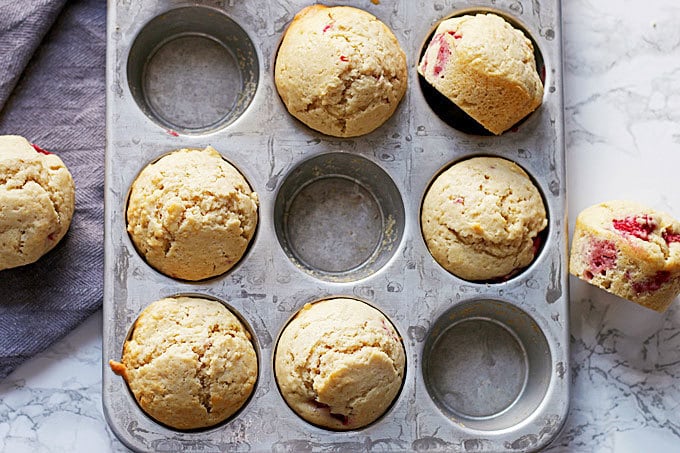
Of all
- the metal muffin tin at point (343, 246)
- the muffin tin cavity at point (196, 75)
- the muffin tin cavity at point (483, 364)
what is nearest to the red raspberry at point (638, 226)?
the metal muffin tin at point (343, 246)

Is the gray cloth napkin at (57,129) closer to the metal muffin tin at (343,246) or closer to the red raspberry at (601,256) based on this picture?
the metal muffin tin at (343,246)

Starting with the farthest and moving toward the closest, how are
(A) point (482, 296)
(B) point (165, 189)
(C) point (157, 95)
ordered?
(C) point (157, 95), (A) point (482, 296), (B) point (165, 189)

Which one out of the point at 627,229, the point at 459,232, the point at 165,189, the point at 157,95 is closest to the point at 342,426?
the point at 459,232

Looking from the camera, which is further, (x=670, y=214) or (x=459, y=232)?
(x=670, y=214)

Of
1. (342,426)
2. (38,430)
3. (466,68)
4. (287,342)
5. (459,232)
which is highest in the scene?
(466,68)

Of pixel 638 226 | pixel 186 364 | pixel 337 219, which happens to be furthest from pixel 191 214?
pixel 638 226

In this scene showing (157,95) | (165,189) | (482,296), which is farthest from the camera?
(157,95)

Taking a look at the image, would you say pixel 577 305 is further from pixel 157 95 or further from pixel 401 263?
pixel 157 95
